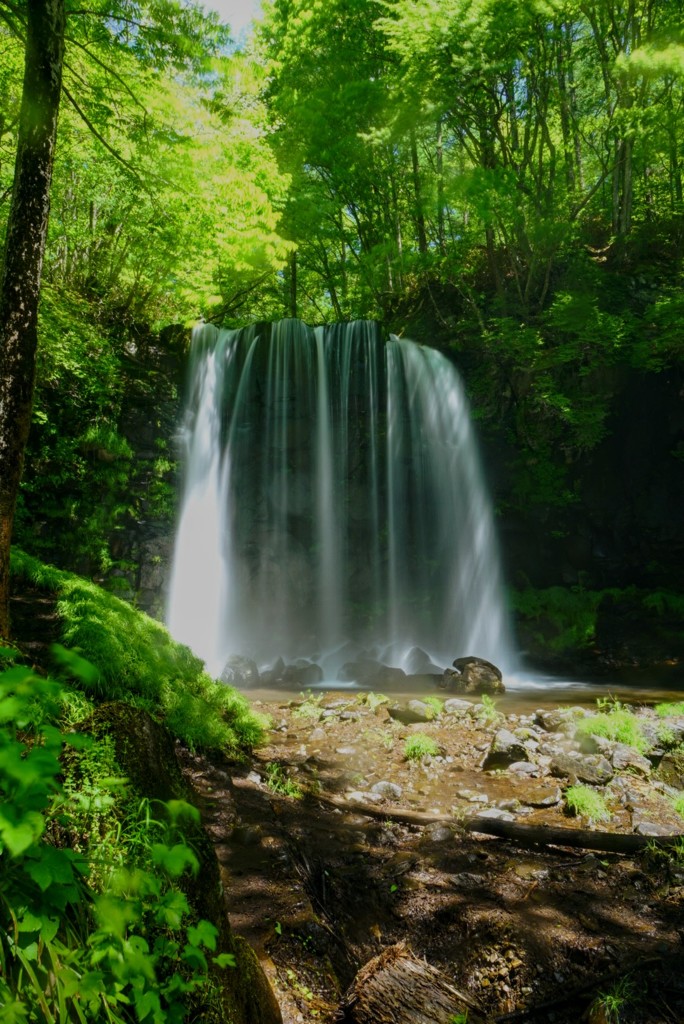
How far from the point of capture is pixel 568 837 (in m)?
3.82

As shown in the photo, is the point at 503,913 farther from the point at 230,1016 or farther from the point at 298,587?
the point at 298,587

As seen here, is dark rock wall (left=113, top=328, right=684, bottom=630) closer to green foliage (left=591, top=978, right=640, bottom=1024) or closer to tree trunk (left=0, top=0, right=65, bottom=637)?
tree trunk (left=0, top=0, right=65, bottom=637)

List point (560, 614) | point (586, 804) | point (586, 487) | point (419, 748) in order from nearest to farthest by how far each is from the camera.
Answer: point (586, 804)
point (419, 748)
point (560, 614)
point (586, 487)

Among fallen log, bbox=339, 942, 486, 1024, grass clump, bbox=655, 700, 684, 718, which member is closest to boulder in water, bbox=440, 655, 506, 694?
grass clump, bbox=655, 700, 684, 718

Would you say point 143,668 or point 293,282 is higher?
point 293,282

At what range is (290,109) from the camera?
1530 cm

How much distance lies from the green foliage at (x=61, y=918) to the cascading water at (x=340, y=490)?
13282 millimetres

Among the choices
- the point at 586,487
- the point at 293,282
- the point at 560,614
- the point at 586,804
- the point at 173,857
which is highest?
the point at 293,282

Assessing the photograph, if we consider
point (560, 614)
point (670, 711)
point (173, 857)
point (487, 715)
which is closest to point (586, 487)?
point (560, 614)

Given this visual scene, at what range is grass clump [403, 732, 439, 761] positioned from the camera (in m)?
5.81

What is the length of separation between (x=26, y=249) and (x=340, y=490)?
1182cm

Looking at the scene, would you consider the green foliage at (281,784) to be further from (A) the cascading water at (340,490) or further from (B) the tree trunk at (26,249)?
(A) the cascading water at (340,490)

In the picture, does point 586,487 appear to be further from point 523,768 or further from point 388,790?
point 388,790

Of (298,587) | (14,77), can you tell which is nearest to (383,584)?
(298,587)
